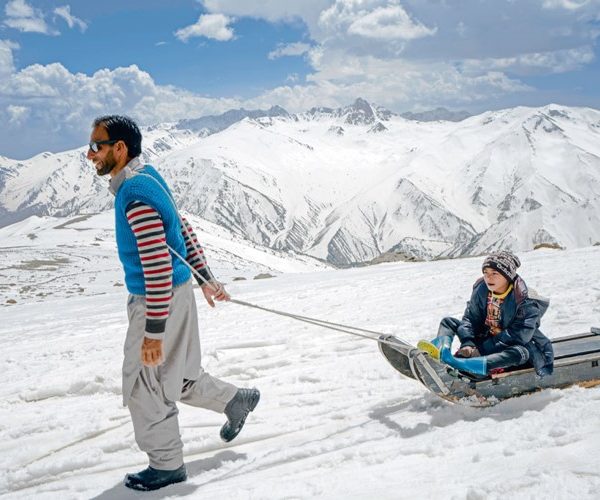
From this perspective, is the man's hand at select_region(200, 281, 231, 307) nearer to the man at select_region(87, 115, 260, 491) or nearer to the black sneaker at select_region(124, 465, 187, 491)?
the man at select_region(87, 115, 260, 491)

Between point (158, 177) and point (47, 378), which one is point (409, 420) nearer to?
point (158, 177)

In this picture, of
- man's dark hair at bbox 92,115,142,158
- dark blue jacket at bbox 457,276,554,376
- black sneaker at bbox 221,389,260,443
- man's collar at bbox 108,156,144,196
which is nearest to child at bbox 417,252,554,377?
dark blue jacket at bbox 457,276,554,376

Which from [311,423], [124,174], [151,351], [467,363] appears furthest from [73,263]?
[467,363]

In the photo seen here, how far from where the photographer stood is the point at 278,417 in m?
5.90

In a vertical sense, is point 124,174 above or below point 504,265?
above

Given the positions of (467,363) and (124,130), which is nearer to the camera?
(124,130)

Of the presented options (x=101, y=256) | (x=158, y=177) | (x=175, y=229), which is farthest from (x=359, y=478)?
(x=101, y=256)

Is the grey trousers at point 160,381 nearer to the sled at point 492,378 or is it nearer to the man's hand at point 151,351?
the man's hand at point 151,351

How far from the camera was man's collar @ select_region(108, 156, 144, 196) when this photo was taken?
4227 mm

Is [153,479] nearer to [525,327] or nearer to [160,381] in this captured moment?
[160,381]

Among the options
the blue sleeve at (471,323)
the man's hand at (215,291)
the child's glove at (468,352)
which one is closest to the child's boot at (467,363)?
the child's glove at (468,352)

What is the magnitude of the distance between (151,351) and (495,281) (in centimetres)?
347

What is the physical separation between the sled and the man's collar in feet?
9.81

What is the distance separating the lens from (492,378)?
5.24 m
